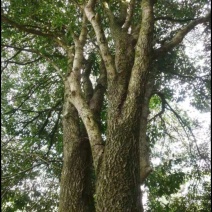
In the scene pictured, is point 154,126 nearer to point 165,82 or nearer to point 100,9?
point 165,82

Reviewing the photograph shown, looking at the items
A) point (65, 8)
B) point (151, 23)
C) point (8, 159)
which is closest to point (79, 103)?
point (151, 23)

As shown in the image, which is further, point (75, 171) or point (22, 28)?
point (22, 28)

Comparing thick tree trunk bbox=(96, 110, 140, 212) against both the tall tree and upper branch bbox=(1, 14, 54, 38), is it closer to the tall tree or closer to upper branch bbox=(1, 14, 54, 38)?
the tall tree

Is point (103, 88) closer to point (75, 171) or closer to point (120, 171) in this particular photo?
point (75, 171)

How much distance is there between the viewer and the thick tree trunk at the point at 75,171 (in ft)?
13.6

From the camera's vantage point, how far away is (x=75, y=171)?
14.5 feet

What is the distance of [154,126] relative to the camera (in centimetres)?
852

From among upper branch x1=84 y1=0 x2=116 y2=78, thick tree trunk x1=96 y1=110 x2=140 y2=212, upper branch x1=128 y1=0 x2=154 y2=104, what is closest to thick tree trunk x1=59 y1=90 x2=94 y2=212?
thick tree trunk x1=96 y1=110 x2=140 y2=212

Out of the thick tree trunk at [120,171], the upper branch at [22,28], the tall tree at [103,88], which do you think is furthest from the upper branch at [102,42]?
the upper branch at [22,28]

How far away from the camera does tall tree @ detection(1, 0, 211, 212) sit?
12.0 ft

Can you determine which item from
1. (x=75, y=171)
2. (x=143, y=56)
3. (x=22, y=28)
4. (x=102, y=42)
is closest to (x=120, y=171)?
(x=75, y=171)

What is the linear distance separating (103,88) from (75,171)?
6.72 ft

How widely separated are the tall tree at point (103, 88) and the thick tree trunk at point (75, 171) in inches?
0.6

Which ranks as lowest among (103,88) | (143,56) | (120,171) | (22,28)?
(120,171)
